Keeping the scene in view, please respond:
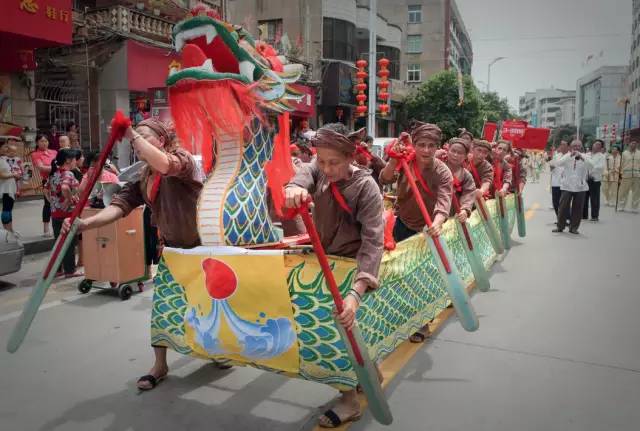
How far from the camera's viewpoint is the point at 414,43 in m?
43.8

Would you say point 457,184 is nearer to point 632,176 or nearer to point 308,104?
point 632,176

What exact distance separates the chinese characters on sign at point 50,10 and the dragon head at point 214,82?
350 inches

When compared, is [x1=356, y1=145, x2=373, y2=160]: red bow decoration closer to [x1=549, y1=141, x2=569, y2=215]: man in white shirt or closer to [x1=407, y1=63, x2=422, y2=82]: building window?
[x1=549, y1=141, x2=569, y2=215]: man in white shirt

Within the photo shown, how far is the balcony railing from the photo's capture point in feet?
47.2

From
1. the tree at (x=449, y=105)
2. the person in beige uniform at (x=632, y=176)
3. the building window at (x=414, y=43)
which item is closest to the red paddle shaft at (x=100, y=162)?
the person in beige uniform at (x=632, y=176)

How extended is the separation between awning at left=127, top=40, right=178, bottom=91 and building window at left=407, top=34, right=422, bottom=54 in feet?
103

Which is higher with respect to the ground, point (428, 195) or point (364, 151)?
point (364, 151)

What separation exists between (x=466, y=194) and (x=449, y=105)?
2867 cm

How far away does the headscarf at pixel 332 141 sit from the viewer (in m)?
2.88

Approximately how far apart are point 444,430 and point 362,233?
120cm

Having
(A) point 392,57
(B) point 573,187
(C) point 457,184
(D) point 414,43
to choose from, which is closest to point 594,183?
(B) point 573,187

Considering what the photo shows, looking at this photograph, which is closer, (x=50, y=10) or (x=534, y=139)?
(x=534, y=139)

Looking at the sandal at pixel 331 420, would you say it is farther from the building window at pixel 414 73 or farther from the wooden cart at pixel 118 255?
the building window at pixel 414 73

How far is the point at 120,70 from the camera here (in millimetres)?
14547
